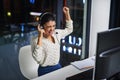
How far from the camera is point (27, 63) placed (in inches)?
86.1

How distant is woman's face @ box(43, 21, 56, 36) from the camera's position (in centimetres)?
224

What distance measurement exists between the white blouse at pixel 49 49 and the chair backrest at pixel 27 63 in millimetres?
49

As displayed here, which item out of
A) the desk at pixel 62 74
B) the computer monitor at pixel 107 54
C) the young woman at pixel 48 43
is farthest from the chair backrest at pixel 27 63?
the computer monitor at pixel 107 54

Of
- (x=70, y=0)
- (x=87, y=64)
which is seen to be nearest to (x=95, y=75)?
(x=87, y=64)

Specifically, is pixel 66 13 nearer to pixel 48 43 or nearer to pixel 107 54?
pixel 48 43

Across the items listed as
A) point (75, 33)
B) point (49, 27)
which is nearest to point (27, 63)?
point (49, 27)

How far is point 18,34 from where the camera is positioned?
2.03 metres

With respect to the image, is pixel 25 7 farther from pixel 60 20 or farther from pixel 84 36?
pixel 84 36

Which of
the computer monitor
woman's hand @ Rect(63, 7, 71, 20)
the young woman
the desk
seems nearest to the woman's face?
the young woman

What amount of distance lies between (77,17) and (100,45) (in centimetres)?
144

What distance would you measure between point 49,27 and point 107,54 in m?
0.99

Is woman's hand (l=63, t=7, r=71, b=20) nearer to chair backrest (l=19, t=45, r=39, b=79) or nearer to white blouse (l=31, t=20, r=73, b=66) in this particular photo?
white blouse (l=31, t=20, r=73, b=66)

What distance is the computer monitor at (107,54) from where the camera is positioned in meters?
1.36

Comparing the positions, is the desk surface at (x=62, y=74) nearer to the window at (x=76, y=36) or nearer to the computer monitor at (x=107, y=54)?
→ the window at (x=76, y=36)
